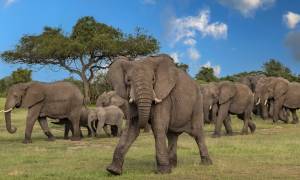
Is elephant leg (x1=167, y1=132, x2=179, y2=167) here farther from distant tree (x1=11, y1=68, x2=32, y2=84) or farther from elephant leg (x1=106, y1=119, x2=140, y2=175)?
distant tree (x1=11, y1=68, x2=32, y2=84)

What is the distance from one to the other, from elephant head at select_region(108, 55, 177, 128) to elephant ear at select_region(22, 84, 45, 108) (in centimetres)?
951

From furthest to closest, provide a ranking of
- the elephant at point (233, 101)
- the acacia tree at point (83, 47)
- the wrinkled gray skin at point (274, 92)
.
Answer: the acacia tree at point (83, 47), the wrinkled gray skin at point (274, 92), the elephant at point (233, 101)

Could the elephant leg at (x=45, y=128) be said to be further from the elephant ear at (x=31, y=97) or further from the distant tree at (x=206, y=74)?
the distant tree at (x=206, y=74)

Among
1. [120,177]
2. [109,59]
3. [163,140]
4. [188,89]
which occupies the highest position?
[109,59]

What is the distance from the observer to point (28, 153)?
15.9 meters

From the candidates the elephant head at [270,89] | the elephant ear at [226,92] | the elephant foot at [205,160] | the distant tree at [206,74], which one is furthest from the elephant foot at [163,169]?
the distant tree at [206,74]

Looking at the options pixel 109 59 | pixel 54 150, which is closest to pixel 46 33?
pixel 109 59

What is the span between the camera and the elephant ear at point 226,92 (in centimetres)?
2230

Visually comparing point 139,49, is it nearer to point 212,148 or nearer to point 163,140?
point 212,148

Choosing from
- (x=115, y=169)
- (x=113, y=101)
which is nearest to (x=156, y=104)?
(x=115, y=169)

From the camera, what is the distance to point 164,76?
11398mm

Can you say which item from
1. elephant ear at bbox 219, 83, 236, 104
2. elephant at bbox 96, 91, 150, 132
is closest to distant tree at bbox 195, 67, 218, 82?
elephant at bbox 96, 91, 150, 132

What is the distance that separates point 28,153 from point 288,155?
6.97m

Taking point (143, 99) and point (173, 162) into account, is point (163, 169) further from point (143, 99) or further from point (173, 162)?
point (143, 99)
